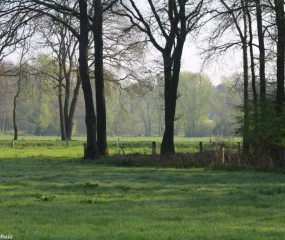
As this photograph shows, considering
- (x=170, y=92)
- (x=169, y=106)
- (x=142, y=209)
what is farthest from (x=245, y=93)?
(x=142, y=209)

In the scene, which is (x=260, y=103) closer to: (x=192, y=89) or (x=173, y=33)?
(x=173, y=33)

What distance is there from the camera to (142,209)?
10.9 meters

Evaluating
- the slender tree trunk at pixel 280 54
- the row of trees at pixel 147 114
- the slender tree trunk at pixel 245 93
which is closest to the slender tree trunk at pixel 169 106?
the slender tree trunk at pixel 245 93

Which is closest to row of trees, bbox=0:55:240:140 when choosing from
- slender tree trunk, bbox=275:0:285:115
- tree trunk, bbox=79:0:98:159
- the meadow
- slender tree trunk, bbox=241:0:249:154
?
tree trunk, bbox=79:0:98:159

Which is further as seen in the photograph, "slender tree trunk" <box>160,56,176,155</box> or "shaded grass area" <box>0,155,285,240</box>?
"slender tree trunk" <box>160,56,176,155</box>

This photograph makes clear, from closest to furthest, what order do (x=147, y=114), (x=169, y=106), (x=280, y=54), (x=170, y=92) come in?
(x=280, y=54) → (x=169, y=106) → (x=170, y=92) → (x=147, y=114)

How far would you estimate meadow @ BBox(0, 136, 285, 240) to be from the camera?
827cm

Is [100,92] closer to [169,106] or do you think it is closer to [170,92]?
[170,92]

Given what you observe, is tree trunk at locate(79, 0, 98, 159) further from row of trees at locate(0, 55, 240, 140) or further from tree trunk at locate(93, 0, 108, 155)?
row of trees at locate(0, 55, 240, 140)

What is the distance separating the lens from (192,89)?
113 metres

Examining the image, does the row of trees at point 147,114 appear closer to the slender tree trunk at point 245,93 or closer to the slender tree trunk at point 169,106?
the slender tree trunk at point 245,93

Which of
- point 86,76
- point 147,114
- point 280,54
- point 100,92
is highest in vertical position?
point 147,114

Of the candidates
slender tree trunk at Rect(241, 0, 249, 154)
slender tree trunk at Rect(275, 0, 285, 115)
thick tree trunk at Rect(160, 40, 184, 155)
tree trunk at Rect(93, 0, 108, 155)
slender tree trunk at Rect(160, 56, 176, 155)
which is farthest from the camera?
tree trunk at Rect(93, 0, 108, 155)

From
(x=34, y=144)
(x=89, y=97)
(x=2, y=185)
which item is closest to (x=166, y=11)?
(x=89, y=97)
